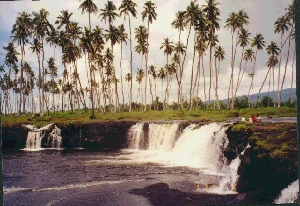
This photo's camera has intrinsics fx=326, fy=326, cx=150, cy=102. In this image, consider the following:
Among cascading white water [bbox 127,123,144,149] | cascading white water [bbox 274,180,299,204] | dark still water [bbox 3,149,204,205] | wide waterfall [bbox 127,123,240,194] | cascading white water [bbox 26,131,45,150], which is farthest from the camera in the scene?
cascading white water [bbox 26,131,45,150]

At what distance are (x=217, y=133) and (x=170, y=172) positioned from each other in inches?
127

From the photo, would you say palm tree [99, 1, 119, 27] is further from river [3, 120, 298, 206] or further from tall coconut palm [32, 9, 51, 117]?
river [3, 120, 298, 206]

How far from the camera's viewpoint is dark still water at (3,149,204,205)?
10516mm

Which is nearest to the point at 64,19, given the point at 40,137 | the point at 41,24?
the point at 41,24

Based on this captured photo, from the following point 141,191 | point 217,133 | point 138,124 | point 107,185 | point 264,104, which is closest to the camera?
point 141,191

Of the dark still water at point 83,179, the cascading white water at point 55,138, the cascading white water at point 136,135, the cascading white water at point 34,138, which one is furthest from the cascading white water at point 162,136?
the cascading white water at point 34,138

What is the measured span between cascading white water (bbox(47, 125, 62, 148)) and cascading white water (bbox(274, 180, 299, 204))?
16285mm

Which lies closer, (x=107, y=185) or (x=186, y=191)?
(x=186, y=191)

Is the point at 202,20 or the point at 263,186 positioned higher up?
the point at 202,20

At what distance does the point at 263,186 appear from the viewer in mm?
10273

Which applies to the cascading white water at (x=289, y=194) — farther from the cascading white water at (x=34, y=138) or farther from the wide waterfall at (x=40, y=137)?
the cascading white water at (x=34, y=138)

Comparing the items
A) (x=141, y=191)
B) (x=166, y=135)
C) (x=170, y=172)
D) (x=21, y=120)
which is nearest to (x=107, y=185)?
(x=141, y=191)

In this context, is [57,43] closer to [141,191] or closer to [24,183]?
[24,183]

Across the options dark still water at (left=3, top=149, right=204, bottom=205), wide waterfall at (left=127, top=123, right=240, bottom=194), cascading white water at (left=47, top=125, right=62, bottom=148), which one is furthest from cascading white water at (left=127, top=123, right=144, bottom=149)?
cascading white water at (left=47, top=125, right=62, bottom=148)
